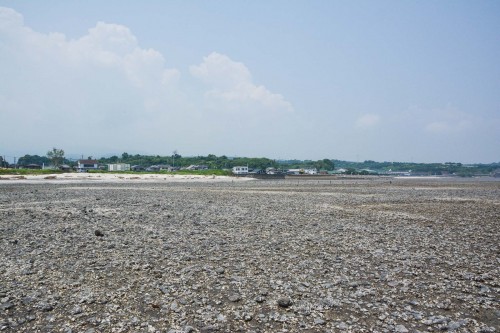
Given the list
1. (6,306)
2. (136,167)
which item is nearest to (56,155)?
(136,167)

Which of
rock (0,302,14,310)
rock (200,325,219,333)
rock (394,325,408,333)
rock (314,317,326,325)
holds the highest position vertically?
rock (0,302,14,310)

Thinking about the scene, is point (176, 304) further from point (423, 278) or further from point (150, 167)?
point (150, 167)

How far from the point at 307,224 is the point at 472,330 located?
1305 cm

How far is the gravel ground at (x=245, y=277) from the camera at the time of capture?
7668 millimetres

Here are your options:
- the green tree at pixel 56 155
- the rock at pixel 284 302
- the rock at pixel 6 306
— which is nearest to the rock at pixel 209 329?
the rock at pixel 284 302

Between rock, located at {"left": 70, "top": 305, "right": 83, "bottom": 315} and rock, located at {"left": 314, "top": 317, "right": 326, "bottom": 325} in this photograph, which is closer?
rock, located at {"left": 314, "top": 317, "right": 326, "bottom": 325}

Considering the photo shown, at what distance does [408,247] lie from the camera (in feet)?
48.3

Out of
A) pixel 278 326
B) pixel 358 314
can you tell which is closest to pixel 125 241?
pixel 278 326

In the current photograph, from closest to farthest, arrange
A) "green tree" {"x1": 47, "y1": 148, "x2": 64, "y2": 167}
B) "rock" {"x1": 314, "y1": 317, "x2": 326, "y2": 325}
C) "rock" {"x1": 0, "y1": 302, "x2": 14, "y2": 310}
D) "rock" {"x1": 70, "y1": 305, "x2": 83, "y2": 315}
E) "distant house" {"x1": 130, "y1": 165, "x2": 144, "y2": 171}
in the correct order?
1. "rock" {"x1": 314, "y1": 317, "x2": 326, "y2": 325}
2. "rock" {"x1": 70, "y1": 305, "x2": 83, "y2": 315}
3. "rock" {"x1": 0, "y1": 302, "x2": 14, "y2": 310}
4. "green tree" {"x1": 47, "y1": 148, "x2": 64, "y2": 167}
5. "distant house" {"x1": 130, "y1": 165, "x2": 144, "y2": 171}

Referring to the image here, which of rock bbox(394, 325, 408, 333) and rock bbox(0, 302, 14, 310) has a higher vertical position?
rock bbox(0, 302, 14, 310)

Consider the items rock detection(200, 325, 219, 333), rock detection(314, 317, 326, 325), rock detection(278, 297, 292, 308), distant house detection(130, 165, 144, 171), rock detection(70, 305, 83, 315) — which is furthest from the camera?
distant house detection(130, 165, 144, 171)

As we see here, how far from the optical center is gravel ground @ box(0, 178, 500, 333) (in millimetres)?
7668

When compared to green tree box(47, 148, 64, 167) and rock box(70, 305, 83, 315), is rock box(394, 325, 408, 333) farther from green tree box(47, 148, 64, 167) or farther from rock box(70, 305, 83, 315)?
green tree box(47, 148, 64, 167)

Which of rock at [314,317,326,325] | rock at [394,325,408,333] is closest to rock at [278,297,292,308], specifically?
rock at [314,317,326,325]
